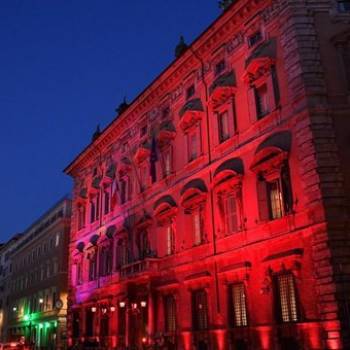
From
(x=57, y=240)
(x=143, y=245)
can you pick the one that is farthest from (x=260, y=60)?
(x=57, y=240)

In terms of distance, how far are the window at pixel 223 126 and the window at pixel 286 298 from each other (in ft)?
27.6

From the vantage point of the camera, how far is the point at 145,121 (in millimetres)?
35125

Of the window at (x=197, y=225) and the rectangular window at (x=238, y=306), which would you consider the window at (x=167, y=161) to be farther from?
the rectangular window at (x=238, y=306)

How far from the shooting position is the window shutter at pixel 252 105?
24.4 m

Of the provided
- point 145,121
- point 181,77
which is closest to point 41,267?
point 145,121

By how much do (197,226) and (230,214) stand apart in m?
3.11

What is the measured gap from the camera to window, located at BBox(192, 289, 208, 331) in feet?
85.4

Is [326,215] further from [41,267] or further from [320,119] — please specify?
[41,267]

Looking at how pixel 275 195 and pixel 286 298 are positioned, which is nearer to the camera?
pixel 286 298

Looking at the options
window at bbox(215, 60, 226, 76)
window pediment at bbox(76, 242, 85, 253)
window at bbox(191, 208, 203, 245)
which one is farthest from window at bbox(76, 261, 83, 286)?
window at bbox(215, 60, 226, 76)

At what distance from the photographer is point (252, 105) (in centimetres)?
2456

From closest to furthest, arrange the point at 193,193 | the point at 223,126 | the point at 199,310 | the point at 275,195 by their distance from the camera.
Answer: the point at 275,195, the point at 199,310, the point at 223,126, the point at 193,193

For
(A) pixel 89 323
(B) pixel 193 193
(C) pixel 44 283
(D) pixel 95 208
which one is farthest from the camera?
(C) pixel 44 283

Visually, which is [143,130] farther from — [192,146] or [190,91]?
[192,146]
